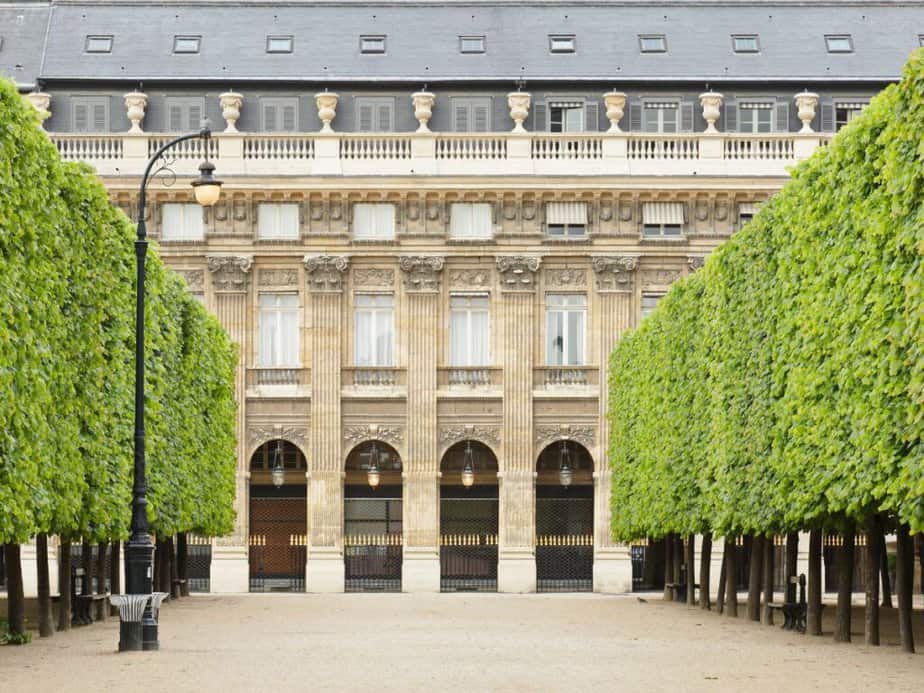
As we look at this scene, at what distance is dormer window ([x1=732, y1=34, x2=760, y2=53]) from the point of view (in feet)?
224

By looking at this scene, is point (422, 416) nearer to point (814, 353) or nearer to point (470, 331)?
point (470, 331)

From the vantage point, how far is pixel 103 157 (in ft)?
214

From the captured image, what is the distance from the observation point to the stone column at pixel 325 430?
212 feet

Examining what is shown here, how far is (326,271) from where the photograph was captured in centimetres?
6569

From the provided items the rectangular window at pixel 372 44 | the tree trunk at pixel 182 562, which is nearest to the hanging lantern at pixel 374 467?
the tree trunk at pixel 182 562

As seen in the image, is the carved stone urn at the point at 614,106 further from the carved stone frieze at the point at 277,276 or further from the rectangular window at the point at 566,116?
the carved stone frieze at the point at 277,276

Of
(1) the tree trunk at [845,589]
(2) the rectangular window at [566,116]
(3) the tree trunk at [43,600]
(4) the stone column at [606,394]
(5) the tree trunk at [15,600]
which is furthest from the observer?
(2) the rectangular window at [566,116]

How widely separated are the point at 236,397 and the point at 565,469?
1062 centimetres

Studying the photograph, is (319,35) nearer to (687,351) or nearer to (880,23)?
(880,23)

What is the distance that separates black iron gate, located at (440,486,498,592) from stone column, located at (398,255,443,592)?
3.04ft

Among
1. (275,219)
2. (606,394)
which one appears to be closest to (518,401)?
(606,394)

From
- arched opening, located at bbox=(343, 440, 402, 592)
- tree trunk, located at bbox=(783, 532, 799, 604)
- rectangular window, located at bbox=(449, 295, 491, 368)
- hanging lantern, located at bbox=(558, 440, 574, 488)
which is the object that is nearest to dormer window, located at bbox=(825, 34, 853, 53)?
rectangular window, located at bbox=(449, 295, 491, 368)

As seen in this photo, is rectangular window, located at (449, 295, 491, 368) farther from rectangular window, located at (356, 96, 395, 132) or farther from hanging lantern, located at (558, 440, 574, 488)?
rectangular window, located at (356, 96, 395, 132)

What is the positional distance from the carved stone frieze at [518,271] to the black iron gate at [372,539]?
7487 mm
